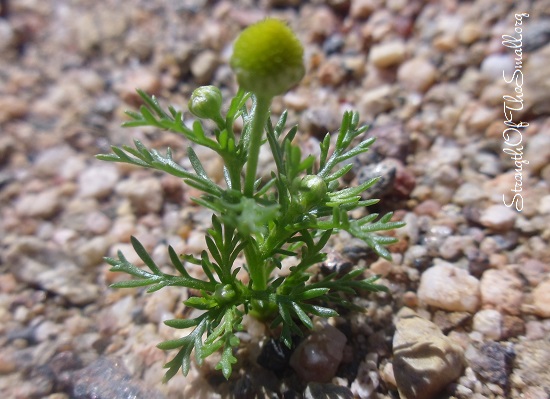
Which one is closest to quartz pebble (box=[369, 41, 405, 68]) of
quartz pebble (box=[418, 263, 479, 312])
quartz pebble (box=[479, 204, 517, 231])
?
quartz pebble (box=[479, 204, 517, 231])

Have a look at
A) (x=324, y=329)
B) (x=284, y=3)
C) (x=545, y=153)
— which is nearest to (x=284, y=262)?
(x=324, y=329)

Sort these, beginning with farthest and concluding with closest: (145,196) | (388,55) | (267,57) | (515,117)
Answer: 1. (388,55)
2. (145,196)
3. (515,117)
4. (267,57)

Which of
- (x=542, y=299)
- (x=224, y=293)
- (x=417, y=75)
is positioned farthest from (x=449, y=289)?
(x=417, y=75)

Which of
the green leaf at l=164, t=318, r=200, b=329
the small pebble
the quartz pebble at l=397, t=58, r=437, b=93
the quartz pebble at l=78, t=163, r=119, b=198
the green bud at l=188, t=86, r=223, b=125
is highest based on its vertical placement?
the quartz pebble at l=397, t=58, r=437, b=93

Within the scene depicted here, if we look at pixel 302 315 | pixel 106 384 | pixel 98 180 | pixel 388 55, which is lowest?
pixel 106 384

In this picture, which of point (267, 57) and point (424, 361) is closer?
point (267, 57)

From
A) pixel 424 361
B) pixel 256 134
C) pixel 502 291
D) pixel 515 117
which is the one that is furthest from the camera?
pixel 515 117

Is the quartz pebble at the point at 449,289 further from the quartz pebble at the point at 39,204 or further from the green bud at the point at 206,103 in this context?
the quartz pebble at the point at 39,204

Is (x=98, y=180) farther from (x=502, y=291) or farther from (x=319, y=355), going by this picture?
(x=502, y=291)

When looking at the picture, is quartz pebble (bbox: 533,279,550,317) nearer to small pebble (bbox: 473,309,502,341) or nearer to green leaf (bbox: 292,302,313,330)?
small pebble (bbox: 473,309,502,341)
